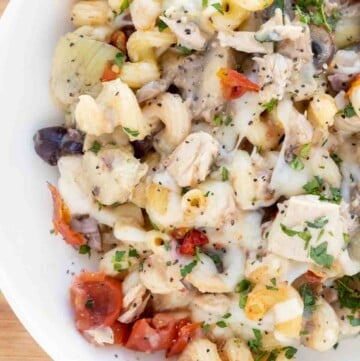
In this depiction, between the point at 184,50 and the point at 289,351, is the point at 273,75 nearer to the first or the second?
the point at 184,50

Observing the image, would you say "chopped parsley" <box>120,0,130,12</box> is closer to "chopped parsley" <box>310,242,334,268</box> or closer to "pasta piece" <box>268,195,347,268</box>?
"pasta piece" <box>268,195,347,268</box>

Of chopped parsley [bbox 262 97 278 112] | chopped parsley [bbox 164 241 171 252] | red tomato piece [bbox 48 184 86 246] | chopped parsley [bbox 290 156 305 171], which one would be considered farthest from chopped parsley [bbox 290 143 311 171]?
red tomato piece [bbox 48 184 86 246]

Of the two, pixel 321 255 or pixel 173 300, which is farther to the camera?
pixel 173 300

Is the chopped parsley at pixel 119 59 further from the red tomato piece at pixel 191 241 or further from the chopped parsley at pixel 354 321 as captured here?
the chopped parsley at pixel 354 321

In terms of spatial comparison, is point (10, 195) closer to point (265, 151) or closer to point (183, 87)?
point (183, 87)

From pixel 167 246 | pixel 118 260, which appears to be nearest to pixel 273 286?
pixel 167 246

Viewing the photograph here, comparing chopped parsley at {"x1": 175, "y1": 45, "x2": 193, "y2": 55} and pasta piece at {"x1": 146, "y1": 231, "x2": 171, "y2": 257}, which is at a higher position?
chopped parsley at {"x1": 175, "y1": 45, "x2": 193, "y2": 55}

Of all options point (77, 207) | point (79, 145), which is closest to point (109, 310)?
point (77, 207)
